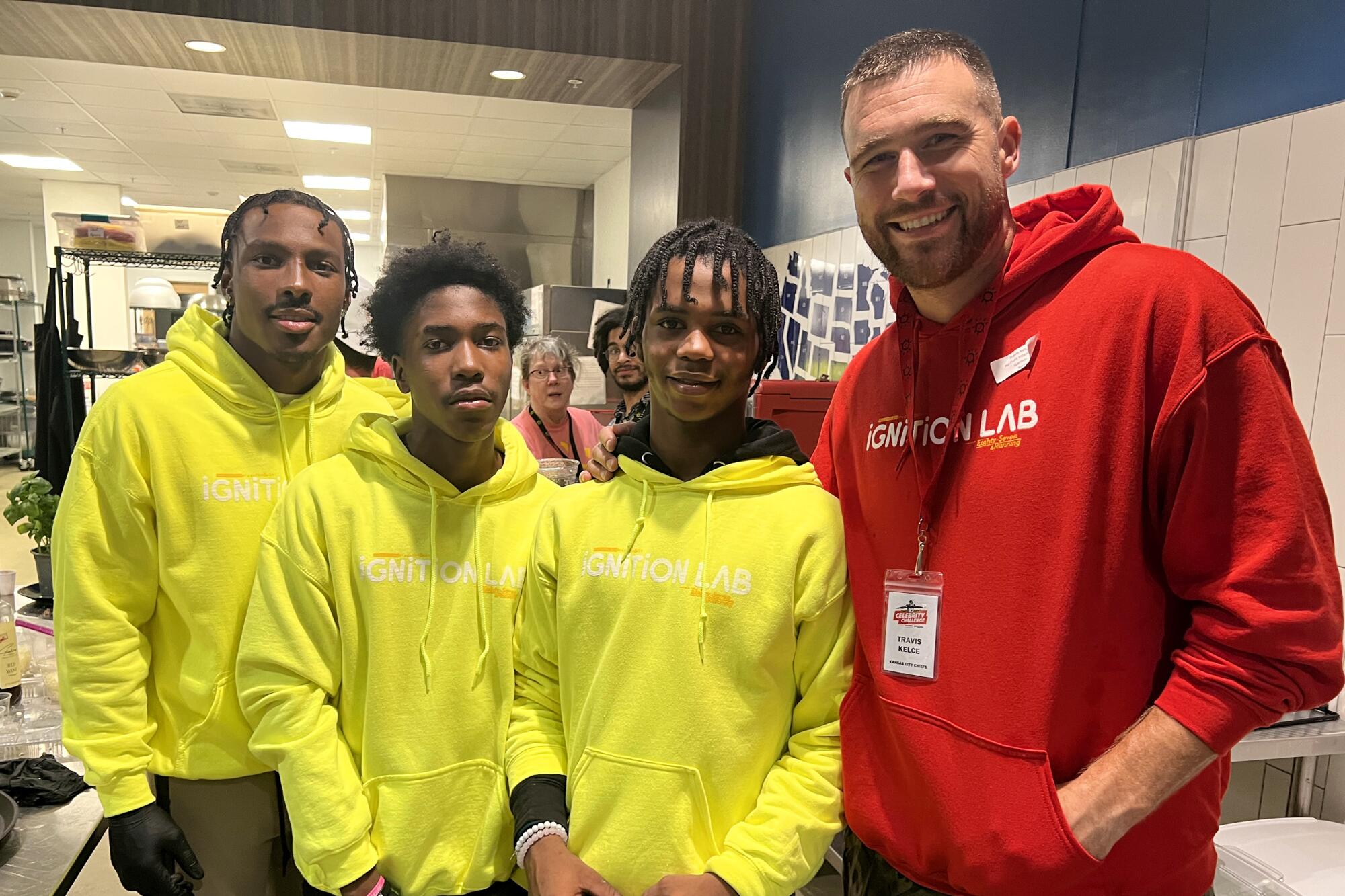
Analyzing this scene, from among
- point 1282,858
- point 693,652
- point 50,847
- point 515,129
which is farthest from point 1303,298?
point 515,129

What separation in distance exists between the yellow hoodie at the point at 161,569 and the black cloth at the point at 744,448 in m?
0.59

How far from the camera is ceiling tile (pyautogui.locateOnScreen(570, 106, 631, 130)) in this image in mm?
5996

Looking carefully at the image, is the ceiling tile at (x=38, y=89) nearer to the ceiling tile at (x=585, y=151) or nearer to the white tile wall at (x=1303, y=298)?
the ceiling tile at (x=585, y=151)

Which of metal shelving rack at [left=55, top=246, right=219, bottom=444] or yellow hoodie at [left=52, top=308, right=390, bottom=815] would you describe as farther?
metal shelving rack at [left=55, top=246, right=219, bottom=444]

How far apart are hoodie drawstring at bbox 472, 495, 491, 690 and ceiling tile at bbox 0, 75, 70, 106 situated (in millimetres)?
6647

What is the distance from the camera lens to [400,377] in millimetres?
1425

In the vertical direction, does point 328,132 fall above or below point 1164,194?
above

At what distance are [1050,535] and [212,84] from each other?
6617 mm

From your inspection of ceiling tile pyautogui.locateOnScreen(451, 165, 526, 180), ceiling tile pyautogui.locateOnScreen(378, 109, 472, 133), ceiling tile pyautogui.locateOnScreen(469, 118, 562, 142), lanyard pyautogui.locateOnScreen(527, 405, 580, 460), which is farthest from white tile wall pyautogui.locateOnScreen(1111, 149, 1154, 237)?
ceiling tile pyautogui.locateOnScreen(451, 165, 526, 180)

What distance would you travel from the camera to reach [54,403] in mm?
3936

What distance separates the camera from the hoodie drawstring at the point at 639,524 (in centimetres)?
124

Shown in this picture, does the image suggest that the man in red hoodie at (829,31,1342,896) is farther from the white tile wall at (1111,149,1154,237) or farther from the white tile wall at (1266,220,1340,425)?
the white tile wall at (1111,149,1154,237)

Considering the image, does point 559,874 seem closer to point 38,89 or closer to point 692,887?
point 692,887

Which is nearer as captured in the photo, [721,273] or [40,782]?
[721,273]
